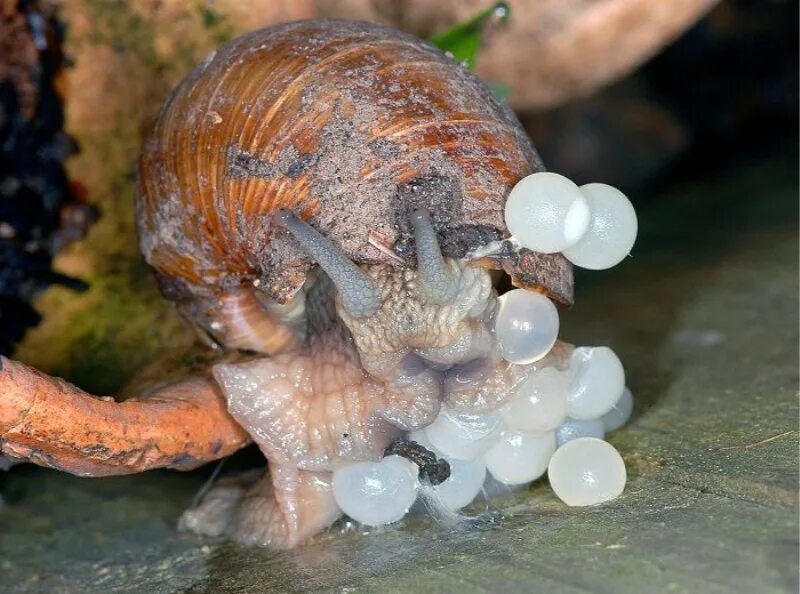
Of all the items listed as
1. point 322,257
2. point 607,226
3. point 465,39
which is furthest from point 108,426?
point 465,39

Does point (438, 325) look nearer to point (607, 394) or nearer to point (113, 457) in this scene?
point (607, 394)

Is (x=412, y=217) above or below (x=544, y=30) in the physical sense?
below

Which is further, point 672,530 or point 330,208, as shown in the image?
point 330,208

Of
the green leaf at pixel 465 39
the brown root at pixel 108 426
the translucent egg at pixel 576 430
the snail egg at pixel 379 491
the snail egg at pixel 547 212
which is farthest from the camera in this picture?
the green leaf at pixel 465 39

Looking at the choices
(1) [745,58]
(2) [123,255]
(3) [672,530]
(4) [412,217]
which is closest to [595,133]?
(1) [745,58]

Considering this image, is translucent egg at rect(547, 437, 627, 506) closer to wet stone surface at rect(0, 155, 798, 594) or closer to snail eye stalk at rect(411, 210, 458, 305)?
wet stone surface at rect(0, 155, 798, 594)

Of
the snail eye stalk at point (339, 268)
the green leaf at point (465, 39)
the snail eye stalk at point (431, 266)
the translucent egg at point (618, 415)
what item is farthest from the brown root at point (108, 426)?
the green leaf at point (465, 39)

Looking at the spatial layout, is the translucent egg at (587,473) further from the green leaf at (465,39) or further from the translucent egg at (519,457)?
the green leaf at (465,39)
